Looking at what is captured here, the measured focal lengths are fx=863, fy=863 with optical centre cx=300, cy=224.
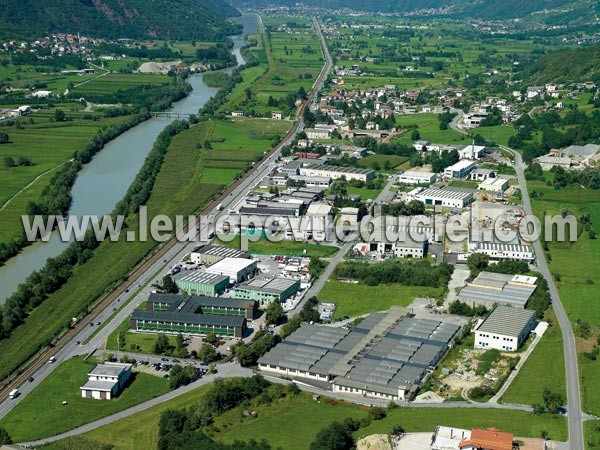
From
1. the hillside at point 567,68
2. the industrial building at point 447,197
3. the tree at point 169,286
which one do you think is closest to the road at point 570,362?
the industrial building at point 447,197

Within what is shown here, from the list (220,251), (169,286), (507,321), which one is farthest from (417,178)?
(507,321)

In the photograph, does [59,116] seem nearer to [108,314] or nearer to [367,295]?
[108,314]

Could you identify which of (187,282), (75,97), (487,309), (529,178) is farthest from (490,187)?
(75,97)

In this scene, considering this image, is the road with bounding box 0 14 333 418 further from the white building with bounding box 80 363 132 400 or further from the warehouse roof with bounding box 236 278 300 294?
the warehouse roof with bounding box 236 278 300 294

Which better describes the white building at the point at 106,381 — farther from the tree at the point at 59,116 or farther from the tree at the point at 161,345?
the tree at the point at 59,116

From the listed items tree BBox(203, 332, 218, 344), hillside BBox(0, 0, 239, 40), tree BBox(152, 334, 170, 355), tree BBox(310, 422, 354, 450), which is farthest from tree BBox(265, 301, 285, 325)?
hillside BBox(0, 0, 239, 40)

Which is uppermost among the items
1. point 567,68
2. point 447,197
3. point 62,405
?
point 567,68
